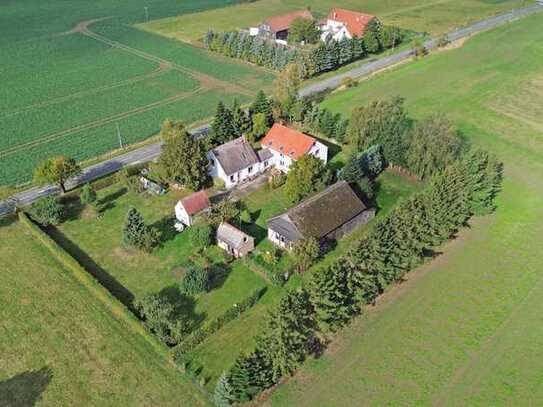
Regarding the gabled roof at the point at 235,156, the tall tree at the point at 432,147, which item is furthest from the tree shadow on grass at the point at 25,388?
the tall tree at the point at 432,147

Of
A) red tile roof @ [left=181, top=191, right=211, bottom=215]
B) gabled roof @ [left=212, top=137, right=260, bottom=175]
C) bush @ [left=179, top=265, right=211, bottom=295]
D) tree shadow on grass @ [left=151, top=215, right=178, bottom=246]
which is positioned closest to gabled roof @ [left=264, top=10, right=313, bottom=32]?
gabled roof @ [left=212, top=137, right=260, bottom=175]

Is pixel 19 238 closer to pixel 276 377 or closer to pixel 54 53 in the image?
pixel 276 377

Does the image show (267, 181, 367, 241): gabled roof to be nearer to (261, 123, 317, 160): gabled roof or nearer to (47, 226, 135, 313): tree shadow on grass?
(261, 123, 317, 160): gabled roof

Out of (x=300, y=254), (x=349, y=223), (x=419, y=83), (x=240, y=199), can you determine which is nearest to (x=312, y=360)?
(x=300, y=254)

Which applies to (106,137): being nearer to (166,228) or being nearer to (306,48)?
(166,228)

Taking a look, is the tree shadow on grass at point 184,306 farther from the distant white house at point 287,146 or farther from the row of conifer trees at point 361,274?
the distant white house at point 287,146
